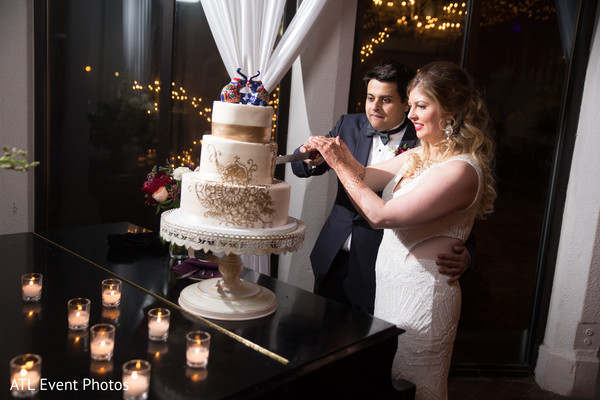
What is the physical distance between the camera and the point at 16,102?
3.22m

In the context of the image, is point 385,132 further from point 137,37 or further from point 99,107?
point 99,107

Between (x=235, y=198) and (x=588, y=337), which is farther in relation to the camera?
(x=588, y=337)

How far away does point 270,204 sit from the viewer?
1794 millimetres

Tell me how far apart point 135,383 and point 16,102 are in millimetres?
2630

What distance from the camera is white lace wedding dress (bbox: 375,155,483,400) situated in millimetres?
1919

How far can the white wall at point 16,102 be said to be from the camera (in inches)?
124

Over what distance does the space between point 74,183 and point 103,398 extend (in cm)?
261

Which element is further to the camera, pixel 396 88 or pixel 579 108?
pixel 579 108

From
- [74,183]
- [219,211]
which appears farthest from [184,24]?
[219,211]

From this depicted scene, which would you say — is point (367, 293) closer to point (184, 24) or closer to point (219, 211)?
point (219, 211)

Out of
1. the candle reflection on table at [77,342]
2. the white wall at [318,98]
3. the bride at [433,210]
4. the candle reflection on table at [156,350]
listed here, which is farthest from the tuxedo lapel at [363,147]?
the candle reflection on table at [77,342]

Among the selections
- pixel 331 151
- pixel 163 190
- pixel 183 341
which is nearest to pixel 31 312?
pixel 183 341

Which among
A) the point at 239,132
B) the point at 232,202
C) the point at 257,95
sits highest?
the point at 257,95

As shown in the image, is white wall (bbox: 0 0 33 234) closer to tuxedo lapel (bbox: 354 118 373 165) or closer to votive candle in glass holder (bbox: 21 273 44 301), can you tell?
votive candle in glass holder (bbox: 21 273 44 301)
